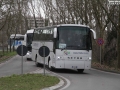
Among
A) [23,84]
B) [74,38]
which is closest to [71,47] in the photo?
[74,38]

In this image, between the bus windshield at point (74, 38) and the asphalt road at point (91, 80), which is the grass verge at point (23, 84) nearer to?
the asphalt road at point (91, 80)

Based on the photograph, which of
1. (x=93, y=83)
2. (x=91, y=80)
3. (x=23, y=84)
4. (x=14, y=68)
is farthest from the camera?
(x=14, y=68)

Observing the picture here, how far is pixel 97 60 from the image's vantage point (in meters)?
35.2

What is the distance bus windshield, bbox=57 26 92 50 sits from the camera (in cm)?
2248

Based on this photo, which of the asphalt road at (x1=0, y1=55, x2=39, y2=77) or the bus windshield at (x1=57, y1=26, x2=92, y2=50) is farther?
the asphalt road at (x1=0, y1=55, x2=39, y2=77)

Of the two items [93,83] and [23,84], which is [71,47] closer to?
[93,83]

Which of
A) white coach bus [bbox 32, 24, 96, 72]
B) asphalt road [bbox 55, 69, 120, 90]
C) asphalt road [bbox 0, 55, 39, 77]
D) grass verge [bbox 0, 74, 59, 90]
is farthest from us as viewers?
asphalt road [bbox 0, 55, 39, 77]

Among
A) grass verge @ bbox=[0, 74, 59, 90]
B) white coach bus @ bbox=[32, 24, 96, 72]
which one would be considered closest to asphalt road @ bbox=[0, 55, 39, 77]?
white coach bus @ bbox=[32, 24, 96, 72]

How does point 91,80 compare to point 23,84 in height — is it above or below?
below

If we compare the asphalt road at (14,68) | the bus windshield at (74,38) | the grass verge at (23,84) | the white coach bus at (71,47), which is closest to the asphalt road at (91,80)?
the asphalt road at (14,68)

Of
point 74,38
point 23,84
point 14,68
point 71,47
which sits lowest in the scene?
point 14,68

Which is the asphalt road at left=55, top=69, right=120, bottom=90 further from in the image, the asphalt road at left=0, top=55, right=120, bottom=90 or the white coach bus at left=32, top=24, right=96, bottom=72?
the white coach bus at left=32, top=24, right=96, bottom=72

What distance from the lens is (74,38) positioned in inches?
890

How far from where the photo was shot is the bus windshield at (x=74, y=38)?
22484 mm
